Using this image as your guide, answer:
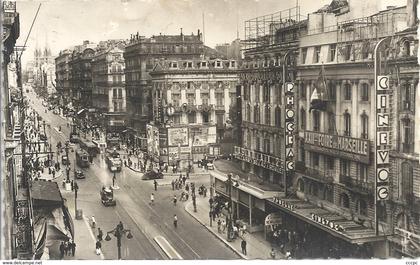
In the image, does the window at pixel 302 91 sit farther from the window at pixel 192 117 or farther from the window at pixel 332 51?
the window at pixel 192 117

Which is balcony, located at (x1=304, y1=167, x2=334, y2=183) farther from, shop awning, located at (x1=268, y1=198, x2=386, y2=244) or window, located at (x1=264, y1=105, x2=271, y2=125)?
window, located at (x1=264, y1=105, x2=271, y2=125)

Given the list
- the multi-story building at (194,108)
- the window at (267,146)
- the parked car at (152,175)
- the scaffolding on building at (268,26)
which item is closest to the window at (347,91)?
the scaffolding on building at (268,26)

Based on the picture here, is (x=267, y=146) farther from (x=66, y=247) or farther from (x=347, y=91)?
(x=66, y=247)

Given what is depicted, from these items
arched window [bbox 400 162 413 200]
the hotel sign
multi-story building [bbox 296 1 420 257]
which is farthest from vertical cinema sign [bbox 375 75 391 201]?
the hotel sign

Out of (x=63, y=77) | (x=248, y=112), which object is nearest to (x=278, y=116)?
(x=248, y=112)

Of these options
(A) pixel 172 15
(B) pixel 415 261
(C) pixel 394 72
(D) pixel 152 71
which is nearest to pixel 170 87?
(D) pixel 152 71

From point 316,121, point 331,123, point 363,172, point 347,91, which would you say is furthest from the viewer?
point 316,121
